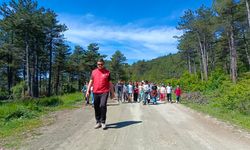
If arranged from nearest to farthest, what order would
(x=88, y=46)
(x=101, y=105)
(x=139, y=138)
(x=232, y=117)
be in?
(x=139, y=138) < (x=101, y=105) < (x=232, y=117) < (x=88, y=46)

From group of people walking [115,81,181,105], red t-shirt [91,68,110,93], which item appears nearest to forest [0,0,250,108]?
group of people walking [115,81,181,105]

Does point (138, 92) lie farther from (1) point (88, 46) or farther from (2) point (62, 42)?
(1) point (88, 46)

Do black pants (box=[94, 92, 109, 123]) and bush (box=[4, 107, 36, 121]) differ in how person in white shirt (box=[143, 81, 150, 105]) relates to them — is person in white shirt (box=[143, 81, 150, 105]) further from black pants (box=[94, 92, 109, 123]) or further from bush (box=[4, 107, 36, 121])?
black pants (box=[94, 92, 109, 123])

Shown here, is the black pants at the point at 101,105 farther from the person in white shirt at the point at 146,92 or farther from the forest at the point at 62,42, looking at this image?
the forest at the point at 62,42

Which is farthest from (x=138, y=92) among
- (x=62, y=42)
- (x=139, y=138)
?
(x=62, y=42)

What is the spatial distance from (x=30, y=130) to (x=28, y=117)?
3.65 metres

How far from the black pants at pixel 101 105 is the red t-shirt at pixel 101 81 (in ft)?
0.50

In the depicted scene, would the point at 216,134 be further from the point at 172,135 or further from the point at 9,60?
the point at 9,60

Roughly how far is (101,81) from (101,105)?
2.43 feet

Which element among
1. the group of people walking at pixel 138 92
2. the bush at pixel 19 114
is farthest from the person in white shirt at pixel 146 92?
the bush at pixel 19 114

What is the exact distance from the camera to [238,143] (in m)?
7.70

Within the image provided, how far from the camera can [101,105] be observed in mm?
9438

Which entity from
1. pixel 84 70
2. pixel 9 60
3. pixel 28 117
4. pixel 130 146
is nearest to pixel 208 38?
pixel 84 70

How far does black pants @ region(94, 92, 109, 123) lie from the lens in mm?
9422
